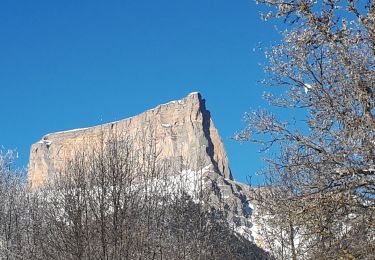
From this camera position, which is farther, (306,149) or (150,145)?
(150,145)

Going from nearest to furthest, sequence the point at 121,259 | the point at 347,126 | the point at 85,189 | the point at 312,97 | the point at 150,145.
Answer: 1. the point at 347,126
2. the point at 312,97
3. the point at 121,259
4. the point at 85,189
5. the point at 150,145

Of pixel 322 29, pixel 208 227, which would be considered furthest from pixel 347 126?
pixel 208 227

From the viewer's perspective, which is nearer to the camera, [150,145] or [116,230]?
[116,230]

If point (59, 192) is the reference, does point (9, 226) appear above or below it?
above

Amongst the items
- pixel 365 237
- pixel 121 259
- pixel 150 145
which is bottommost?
pixel 365 237

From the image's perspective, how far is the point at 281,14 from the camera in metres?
9.77

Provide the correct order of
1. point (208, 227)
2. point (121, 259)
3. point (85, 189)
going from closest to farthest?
point (121, 259) → point (85, 189) → point (208, 227)

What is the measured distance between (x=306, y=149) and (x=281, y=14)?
2295 millimetres

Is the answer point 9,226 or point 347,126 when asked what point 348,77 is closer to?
point 347,126

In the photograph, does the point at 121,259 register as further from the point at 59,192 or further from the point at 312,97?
the point at 312,97

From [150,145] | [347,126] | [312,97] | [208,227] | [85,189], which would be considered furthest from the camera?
[208,227]

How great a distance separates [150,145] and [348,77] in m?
8.81

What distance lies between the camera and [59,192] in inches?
730

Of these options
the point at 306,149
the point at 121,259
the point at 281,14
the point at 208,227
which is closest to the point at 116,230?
the point at 121,259
